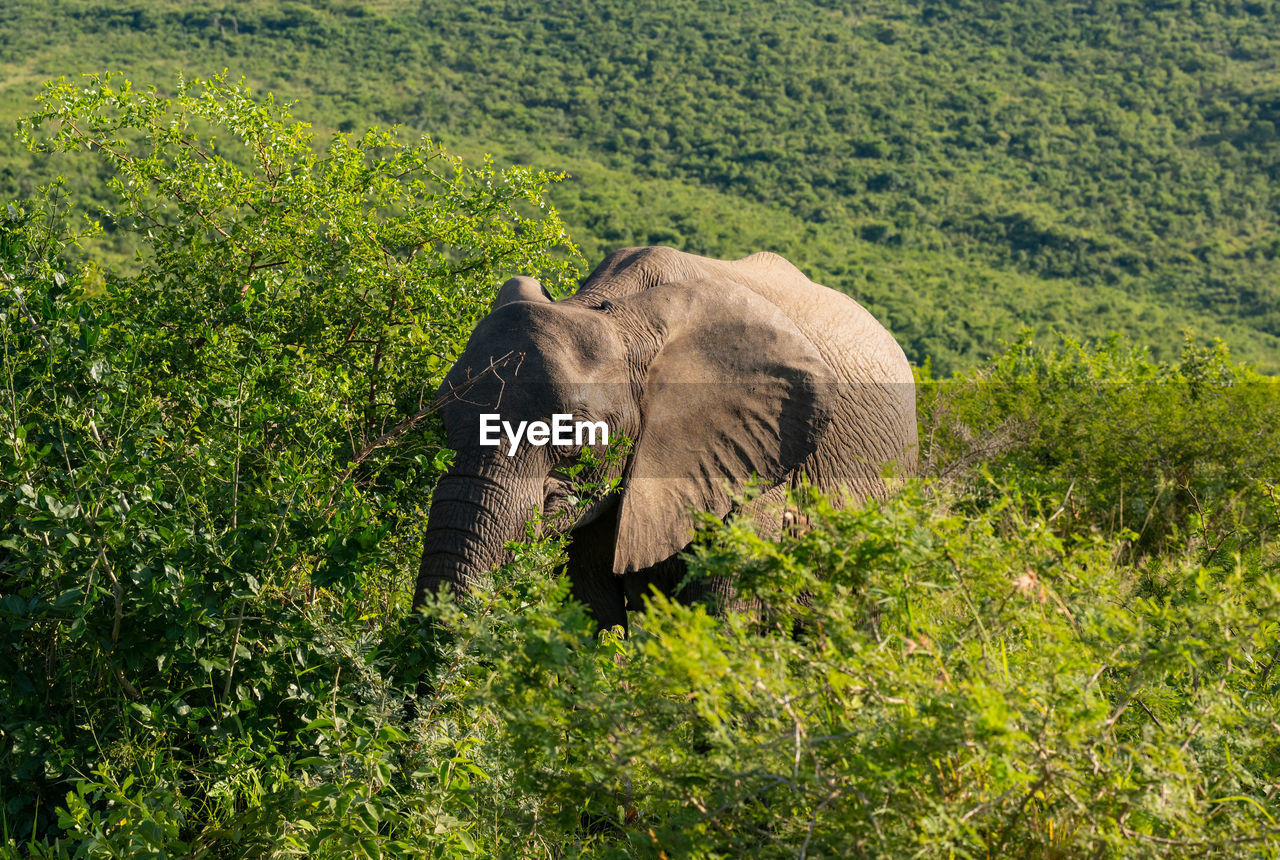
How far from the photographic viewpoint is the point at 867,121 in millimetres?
59156

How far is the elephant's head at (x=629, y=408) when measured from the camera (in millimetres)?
4672

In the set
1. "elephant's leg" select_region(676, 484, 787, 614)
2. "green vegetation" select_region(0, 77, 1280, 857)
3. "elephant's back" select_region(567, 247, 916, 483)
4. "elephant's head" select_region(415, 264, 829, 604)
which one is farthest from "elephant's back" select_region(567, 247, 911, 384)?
"green vegetation" select_region(0, 77, 1280, 857)

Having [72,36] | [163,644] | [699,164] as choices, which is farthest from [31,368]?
[72,36]

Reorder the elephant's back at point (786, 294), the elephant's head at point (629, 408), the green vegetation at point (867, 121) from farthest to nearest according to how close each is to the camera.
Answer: the green vegetation at point (867, 121) < the elephant's back at point (786, 294) < the elephant's head at point (629, 408)

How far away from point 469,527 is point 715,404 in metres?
1.41

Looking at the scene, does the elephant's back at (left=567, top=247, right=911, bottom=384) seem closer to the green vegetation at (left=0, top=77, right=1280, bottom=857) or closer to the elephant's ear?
the elephant's ear

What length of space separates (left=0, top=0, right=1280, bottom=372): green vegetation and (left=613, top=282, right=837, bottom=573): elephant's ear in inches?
1119

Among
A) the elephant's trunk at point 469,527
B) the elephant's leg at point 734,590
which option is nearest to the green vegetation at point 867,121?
the elephant's leg at point 734,590

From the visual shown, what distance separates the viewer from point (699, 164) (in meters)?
55.2

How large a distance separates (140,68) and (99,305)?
59.9 meters

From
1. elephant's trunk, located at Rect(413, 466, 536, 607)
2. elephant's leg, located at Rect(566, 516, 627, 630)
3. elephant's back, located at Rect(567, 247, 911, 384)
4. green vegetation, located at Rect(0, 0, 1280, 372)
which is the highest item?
elephant's back, located at Rect(567, 247, 911, 384)

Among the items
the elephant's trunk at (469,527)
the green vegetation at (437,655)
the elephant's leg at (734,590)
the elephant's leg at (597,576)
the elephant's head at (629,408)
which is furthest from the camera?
the elephant's leg at (597,576)

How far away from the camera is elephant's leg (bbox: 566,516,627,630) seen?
544 centimetres

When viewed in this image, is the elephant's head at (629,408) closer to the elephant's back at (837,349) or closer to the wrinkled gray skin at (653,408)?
the wrinkled gray skin at (653,408)
